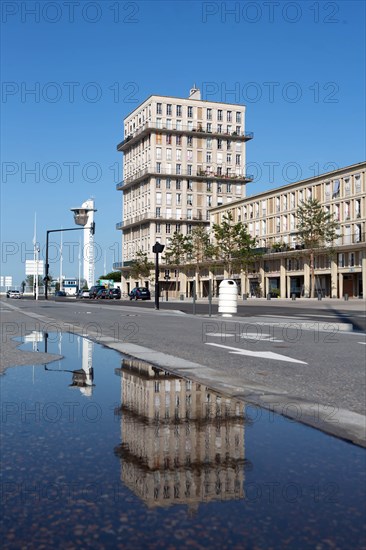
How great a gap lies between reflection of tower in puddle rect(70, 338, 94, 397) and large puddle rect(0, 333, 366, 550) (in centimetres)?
59

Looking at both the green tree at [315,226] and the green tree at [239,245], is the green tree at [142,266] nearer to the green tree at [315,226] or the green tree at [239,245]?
the green tree at [239,245]

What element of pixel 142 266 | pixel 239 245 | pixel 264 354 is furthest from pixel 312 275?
pixel 264 354

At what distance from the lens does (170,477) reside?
325cm

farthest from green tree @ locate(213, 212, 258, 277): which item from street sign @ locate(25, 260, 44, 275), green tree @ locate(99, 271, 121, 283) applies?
green tree @ locate(99, 271, 121, 283)

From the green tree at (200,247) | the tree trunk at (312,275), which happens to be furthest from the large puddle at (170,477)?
the green tree at (200,247)

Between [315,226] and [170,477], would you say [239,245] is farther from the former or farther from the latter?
[170,477]

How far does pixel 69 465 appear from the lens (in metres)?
3.44

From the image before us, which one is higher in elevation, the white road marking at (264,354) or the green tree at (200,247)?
the green tree at (200,247)

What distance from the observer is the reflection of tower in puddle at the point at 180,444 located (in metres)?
3.07

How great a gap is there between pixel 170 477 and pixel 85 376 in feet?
13.1

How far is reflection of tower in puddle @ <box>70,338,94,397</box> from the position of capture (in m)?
6.18

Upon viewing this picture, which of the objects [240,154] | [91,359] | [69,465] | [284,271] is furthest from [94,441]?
[240,154]

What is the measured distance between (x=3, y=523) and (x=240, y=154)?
113908mm

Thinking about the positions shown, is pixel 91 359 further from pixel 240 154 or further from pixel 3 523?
→ pixel 240 154
